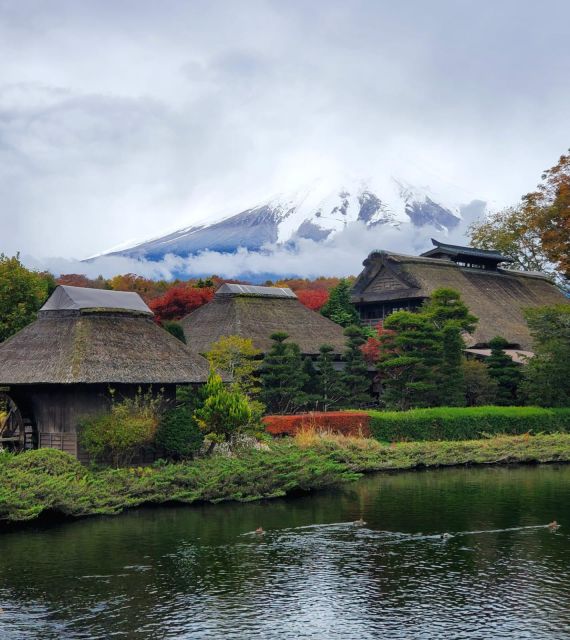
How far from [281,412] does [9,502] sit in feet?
70.0

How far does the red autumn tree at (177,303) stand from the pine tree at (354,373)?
15.3 m

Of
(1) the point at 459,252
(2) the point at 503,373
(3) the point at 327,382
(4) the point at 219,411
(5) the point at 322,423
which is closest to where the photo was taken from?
(4) the point at 219,411

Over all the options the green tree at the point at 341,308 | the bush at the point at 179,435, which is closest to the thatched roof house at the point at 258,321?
the green tree at the point at 341,308

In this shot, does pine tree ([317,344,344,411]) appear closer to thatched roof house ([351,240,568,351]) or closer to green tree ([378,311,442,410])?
green tree ([378,311,442,410])

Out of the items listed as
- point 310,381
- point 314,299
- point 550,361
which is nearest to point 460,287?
point 314,299

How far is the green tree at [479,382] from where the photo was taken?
4534 cm

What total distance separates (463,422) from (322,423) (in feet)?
23.0

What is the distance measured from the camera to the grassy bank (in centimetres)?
2495

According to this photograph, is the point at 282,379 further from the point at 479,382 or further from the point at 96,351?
the point at 96,351

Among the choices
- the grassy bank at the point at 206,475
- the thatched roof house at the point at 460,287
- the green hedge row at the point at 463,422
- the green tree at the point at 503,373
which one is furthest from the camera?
the thatched roof house at the point at 460,287

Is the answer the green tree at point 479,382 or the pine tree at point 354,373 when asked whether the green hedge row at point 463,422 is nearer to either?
the green tree at point 479,382

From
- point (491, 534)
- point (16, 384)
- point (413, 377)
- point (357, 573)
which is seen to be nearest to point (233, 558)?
point (357, 573)

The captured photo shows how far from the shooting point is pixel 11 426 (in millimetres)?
32656

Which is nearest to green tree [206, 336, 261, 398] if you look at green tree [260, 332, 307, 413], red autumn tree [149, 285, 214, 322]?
green tree [260, 332, 307, 413]
